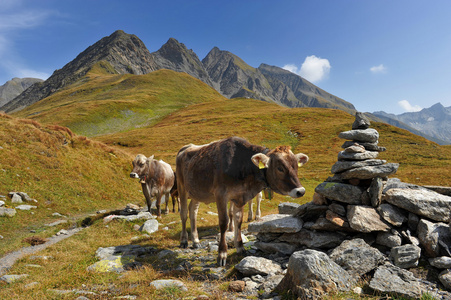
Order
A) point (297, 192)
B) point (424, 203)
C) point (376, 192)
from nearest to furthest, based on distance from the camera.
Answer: point (297, 192), point (424, 203), point (376, 192)

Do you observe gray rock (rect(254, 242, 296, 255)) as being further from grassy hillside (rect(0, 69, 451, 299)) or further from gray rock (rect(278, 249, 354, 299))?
gray rock (rect(278, 249, 354, 299))

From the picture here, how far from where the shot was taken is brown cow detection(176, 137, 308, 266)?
7711 mm

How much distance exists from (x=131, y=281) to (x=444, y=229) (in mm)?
9299

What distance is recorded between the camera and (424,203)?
738 centimetres

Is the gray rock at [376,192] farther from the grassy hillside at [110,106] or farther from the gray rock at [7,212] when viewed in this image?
the grassy hillside at [110,106]

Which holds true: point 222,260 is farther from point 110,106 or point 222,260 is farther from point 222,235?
point 110,106

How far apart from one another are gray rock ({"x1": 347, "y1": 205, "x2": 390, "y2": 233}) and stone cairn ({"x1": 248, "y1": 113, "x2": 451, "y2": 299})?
3cm

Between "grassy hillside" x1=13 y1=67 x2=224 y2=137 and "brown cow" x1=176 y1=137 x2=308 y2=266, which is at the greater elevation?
"grassy hillside" x1=13 y1=67 x2=224 y2=137

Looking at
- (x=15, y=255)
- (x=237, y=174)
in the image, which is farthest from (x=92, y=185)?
(x=237, y=174)

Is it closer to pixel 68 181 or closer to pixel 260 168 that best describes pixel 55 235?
pixel 68 181

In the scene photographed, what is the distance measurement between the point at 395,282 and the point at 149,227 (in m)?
11.6

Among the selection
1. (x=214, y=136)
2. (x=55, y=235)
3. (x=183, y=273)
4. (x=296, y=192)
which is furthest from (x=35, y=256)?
(x=214, y=136)

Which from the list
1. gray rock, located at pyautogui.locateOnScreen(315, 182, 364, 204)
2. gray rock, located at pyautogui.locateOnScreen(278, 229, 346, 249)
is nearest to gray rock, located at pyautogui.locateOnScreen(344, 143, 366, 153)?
gray rock, located at pyautogui.locateOnScreen(315, 182, 364, 204)

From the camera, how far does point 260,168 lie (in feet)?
25.7
